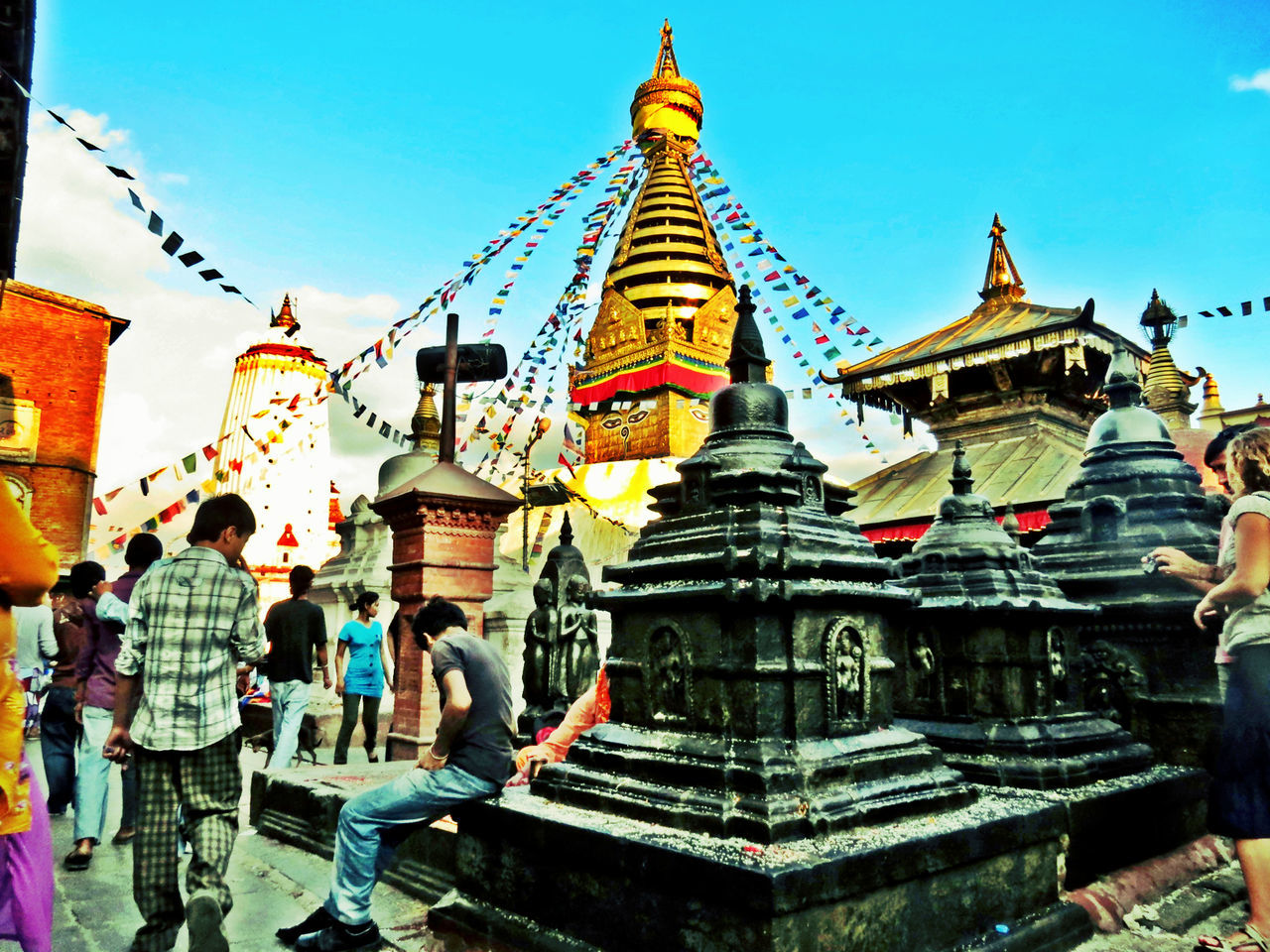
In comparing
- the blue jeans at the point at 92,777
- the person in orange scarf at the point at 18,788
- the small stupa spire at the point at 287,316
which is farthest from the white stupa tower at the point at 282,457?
the person in orange scarf at the point at 18,788

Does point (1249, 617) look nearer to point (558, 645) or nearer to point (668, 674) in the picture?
point (668, 674)

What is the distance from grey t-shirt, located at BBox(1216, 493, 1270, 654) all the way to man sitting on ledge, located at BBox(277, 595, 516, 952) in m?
2.42

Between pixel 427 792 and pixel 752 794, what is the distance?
3.67ft

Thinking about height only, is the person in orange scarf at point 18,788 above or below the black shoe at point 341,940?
above

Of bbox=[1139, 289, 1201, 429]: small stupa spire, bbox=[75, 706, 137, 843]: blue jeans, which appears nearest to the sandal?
bbox=[75, 706, 137, 843]: blue jeans

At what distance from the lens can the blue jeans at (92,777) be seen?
371 cm

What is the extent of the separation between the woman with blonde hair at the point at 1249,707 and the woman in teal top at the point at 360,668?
5.18m

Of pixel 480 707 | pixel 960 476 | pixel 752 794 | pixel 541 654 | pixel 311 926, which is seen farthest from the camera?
pixel 541 654

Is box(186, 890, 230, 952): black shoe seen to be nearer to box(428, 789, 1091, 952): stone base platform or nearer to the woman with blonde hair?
box(428, 789, 1091, 952): stone base platform

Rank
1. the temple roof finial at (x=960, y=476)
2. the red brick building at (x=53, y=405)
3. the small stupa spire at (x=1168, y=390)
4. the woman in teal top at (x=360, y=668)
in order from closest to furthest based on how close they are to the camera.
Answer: the temple roof finial at (x=960, y=476), the woman in teal top at (x=360, y=668), the small stupa spire at (x=1168, y=390), the red brick building at (x=53, y=405)

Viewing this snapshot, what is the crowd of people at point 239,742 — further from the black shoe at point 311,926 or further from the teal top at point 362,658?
the teal top at point 362,658

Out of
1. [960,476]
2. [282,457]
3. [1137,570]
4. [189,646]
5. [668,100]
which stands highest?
[668,100]

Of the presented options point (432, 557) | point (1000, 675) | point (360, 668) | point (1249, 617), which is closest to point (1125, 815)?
point (1000, 675)

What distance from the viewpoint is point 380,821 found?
8.96 ft
